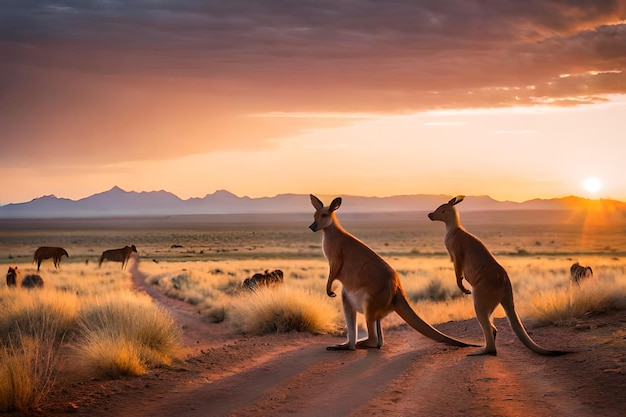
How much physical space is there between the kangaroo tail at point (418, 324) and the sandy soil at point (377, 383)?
0.22 meters

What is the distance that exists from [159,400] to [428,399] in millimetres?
3466

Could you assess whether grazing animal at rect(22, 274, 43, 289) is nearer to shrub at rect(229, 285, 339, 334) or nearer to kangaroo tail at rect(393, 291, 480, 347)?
shrub at rect(229, 285, 339, 334)

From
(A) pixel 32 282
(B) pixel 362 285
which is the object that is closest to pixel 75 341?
(B) pixel 362 285

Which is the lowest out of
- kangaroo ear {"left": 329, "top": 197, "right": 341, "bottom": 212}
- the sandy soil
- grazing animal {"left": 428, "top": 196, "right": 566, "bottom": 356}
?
the sandy soil

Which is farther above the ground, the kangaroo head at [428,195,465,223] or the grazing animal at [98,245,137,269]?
the kangaroo head at [428,195,465,223]

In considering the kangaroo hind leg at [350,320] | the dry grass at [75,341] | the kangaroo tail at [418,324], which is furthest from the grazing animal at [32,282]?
the kangaroo tail at [418,324]

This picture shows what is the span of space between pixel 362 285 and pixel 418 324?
1142mm

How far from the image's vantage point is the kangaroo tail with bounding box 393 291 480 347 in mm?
11414

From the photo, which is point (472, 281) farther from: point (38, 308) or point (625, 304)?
point (38, 308)

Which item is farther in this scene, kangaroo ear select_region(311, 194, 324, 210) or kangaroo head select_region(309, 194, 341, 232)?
kangaroo ear select_region(311, 194, 324, 210)

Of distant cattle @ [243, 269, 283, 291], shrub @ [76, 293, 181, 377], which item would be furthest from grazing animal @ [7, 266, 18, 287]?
shrub @ [76, 293, 181, 377]

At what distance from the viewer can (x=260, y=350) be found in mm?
12414

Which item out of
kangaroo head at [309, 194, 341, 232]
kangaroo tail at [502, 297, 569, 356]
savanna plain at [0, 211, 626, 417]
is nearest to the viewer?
savanna plain at [0, 211, 626, 417]

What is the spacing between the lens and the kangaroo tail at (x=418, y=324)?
1141 cm
